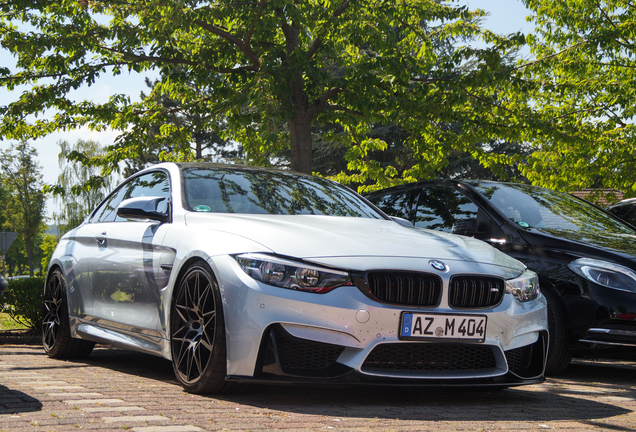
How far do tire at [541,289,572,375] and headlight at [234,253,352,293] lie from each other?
2.72m

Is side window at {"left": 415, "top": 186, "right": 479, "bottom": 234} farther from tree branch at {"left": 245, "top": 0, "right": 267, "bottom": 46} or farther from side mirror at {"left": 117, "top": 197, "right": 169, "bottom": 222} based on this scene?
tree branch at {"left": 245, "top": 0, "right": 267, "bottom": 46}

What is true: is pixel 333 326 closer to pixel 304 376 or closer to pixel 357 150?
pixel 304 376

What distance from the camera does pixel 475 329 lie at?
149 inches

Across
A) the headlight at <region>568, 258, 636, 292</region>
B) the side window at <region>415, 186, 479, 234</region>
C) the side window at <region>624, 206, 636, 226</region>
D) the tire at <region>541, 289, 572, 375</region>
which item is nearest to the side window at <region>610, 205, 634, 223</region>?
the side window at <region>624, 206, 636, 226</region>

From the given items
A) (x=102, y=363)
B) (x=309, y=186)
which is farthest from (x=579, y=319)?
(x=102, y=363)

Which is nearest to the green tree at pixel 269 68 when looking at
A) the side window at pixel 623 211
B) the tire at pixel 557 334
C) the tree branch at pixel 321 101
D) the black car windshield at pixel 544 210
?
the tree branch at pixel 321 101

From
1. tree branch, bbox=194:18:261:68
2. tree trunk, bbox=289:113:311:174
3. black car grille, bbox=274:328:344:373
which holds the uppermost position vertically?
tree branch, bbox=194:18:261:68

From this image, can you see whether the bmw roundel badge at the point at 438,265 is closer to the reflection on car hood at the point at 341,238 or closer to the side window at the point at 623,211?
the reflection on car hood at the point at 341,238

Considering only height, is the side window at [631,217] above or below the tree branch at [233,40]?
below

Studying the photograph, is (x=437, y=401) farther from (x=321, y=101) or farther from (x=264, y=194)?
(x=321, y=101)

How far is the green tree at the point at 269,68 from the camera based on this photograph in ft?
33.9

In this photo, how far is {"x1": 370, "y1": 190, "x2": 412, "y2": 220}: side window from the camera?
23.8ft

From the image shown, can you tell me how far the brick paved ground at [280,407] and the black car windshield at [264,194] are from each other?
1.22m

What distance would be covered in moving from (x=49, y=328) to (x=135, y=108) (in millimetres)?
8182
